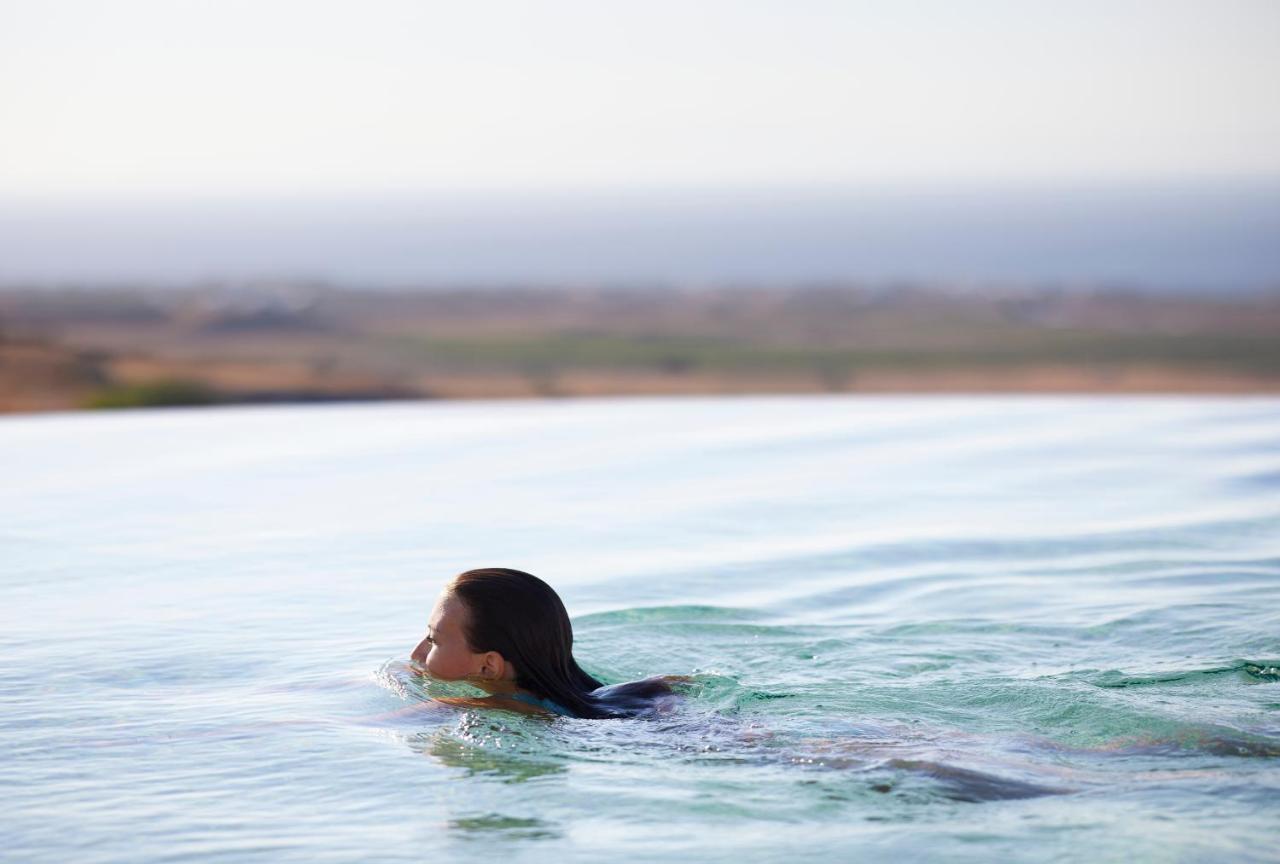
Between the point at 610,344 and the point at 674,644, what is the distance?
994 centimetres

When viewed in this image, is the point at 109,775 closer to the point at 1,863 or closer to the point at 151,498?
the point at 1,863

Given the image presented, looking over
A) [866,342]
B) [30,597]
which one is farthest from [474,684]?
[866,342]

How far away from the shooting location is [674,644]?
202 inches

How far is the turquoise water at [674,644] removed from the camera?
340cm

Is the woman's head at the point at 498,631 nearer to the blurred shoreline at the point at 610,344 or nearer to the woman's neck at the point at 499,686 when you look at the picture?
the woman's neck at the point at 499,686

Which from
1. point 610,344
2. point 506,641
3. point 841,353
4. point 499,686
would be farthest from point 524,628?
point 610,344

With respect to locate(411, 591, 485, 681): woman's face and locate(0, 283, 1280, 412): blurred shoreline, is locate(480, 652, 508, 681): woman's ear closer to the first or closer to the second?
locate(411, 591, 485, 681): woman's face

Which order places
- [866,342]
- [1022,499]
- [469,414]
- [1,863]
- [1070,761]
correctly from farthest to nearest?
[866,342] < [469,414] < [1022,499] < [1070,761] < [1,863]

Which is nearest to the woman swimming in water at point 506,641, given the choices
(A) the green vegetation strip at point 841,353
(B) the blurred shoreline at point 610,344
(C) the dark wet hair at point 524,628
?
(C) the dark wet hair at point 524,628

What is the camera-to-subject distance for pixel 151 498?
762 centimetres

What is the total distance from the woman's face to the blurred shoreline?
8372 mm

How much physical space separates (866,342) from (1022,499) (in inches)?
304

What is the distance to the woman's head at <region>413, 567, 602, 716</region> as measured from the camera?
3.97 m

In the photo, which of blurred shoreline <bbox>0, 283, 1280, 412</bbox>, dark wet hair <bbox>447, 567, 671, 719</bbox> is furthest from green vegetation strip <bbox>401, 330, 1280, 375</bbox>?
dark wet hair <bbox>447, 567, 671, 719</bbox>
